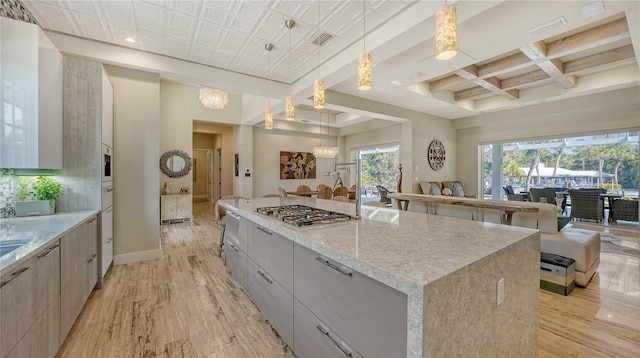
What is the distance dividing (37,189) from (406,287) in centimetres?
335

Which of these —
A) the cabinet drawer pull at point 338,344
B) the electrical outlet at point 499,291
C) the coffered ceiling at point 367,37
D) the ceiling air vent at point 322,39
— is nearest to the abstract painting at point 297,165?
the coffered ceiling at point 367,37

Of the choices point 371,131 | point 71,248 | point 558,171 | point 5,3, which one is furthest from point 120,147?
point 558,171

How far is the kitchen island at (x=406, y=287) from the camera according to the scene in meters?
0.88

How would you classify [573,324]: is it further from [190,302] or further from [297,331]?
[190,302]

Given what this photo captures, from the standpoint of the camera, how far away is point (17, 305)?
119 centimetres

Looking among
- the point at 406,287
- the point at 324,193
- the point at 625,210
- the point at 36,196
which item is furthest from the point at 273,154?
the point at 625,210

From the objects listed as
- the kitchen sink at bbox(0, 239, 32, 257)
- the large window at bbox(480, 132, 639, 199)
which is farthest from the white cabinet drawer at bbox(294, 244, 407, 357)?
the large window at bbox(480, 132, 639, 199)

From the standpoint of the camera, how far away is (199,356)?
67.3 inches

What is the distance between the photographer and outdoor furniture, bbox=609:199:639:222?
5.30m

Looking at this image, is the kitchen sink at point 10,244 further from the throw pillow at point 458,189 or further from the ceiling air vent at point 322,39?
the throw pillow at point 458,189

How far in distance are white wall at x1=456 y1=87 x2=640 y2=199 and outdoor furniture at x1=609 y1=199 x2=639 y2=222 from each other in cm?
157

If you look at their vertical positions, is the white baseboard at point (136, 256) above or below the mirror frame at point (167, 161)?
below

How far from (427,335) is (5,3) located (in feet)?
13.3

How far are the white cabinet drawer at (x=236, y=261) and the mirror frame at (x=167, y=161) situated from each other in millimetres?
4160
